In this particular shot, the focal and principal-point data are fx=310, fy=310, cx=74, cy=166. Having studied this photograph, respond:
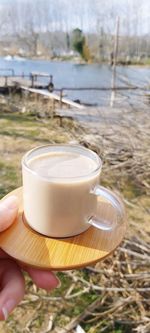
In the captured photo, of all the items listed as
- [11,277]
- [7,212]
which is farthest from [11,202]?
[11,277]

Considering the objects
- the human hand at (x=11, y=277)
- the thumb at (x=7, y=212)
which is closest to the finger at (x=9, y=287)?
the human hand at (x=11, y=277)

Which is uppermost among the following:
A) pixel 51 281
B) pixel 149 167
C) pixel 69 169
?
pixel 69 169

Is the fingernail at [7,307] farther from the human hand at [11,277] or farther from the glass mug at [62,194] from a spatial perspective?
the glass mug at [62,194]

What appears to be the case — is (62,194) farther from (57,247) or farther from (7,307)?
(7,307)

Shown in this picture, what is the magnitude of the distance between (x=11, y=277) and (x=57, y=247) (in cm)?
14

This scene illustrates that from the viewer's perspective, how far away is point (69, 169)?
1.79 feet

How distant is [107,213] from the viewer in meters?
0.62

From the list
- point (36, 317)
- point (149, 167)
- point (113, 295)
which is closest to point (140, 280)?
point (113, 295)

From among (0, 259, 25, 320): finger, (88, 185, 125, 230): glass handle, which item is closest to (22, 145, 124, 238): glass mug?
(88, 185, 125, 230): glass handle

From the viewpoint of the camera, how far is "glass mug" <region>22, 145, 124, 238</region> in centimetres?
51

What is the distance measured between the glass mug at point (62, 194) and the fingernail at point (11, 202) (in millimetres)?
30

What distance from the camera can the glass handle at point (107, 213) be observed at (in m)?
0.57

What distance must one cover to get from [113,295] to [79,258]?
1.03m

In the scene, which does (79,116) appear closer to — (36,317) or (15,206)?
(36,317)
